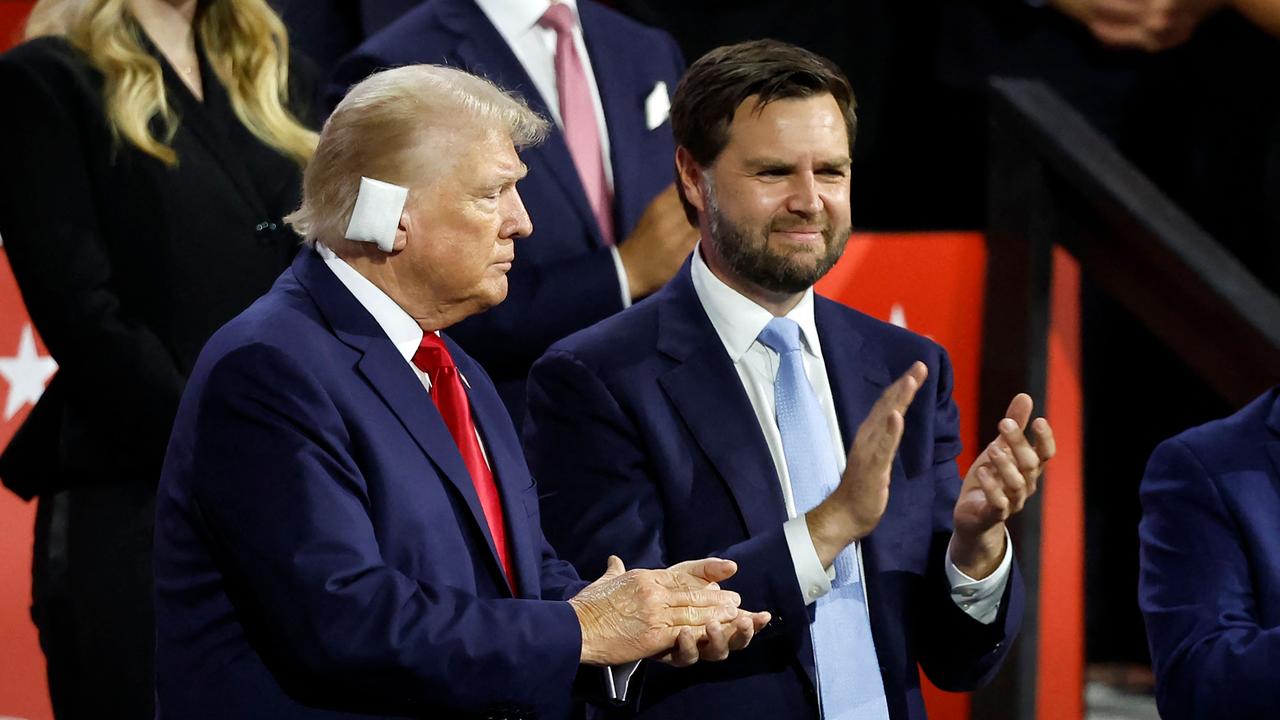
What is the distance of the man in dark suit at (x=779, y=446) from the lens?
6.96 ft

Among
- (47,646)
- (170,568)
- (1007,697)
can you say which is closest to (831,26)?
(1007,697)

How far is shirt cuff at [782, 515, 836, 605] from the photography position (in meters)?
2.05

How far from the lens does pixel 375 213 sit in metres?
1.77

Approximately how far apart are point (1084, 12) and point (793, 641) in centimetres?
158

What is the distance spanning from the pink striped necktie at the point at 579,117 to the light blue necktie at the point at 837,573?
0.53 m

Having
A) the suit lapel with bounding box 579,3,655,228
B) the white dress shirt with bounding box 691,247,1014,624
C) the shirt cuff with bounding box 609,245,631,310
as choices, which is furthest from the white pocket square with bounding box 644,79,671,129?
the white dress shirt with bounding box 691,247,1014,624

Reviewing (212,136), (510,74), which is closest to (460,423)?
(212,136)

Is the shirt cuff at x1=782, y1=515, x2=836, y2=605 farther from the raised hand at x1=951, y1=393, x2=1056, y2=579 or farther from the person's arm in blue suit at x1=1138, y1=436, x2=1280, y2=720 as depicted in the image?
the person's arm in blue suit at x1=1138, y1=436, x2=1280, y2=720

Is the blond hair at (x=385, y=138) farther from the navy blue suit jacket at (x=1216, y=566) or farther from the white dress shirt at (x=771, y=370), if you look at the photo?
the navy blue suit jacket at (x=1216, y=566)

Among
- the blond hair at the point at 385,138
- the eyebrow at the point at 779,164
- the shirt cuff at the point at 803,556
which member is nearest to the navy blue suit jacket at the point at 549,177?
the eyebrow at the point at 779,164

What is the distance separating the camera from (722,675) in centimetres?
213

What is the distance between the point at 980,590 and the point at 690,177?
2.18ft

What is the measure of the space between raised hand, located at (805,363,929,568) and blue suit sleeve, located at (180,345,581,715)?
0.45 m

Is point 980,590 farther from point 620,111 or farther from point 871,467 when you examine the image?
point 620,111
